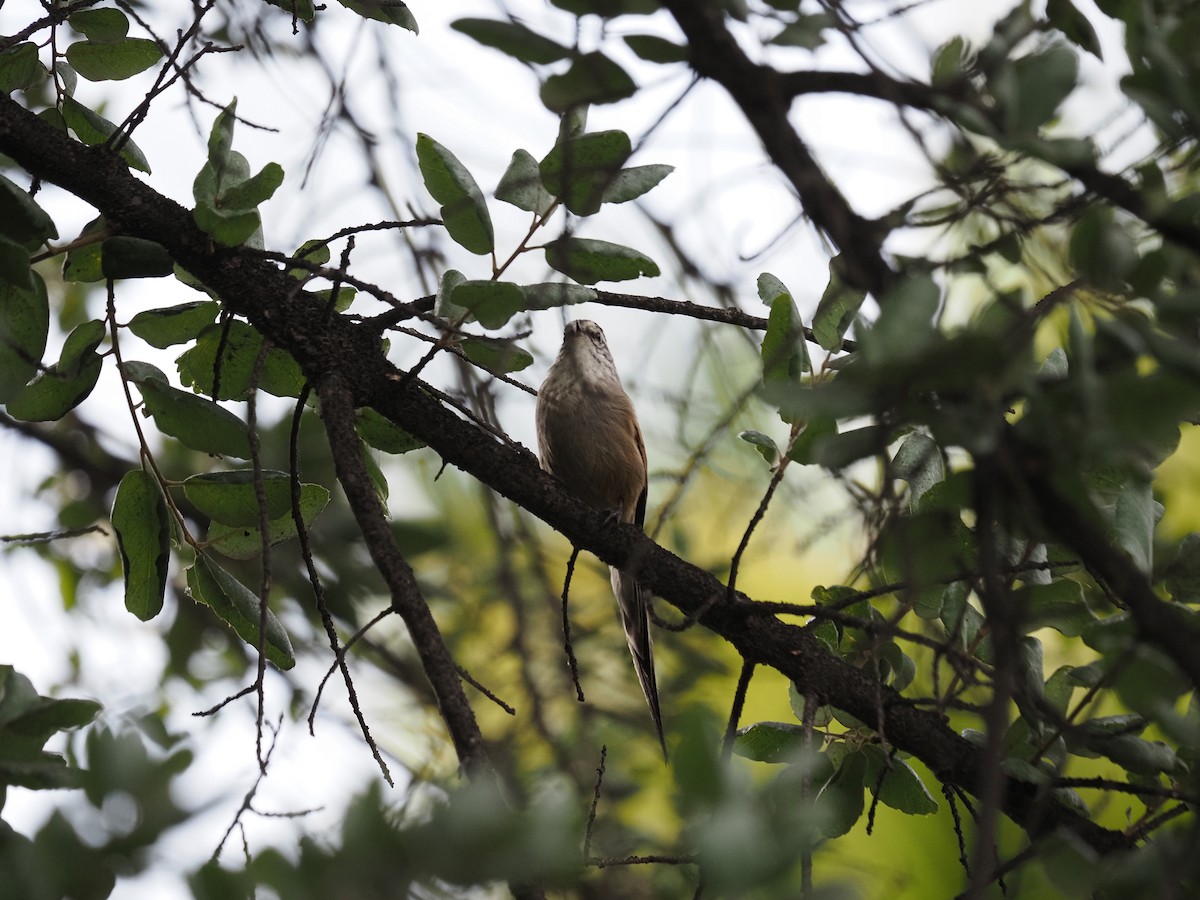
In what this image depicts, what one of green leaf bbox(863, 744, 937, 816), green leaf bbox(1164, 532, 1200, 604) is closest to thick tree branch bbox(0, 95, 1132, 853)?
green leaf bbox(863, 744, 937, 816)

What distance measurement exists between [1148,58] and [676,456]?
10.5 feet

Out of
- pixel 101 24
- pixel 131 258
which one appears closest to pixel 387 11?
pixel 101 24

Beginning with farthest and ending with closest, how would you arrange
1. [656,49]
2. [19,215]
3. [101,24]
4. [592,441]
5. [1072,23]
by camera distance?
1. [592,441]
2. [101,24]
3. [19,215]
4. [1072,23]
5. [656,49]

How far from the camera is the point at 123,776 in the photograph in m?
1.30

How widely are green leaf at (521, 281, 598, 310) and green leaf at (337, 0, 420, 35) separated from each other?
2.49 feet

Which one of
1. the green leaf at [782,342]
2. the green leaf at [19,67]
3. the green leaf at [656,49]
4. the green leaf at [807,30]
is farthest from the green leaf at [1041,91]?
the green leaf at [19,67]

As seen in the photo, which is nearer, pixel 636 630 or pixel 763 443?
pixel 763 443

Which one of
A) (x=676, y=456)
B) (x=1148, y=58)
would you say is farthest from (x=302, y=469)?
(x=1148, y=58)

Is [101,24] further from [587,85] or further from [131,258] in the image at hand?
[587,85]

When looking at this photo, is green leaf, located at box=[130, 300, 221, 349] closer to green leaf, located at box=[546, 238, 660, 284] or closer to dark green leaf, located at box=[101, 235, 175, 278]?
dark green leaf, located at box=[101, 235, 175, 278]

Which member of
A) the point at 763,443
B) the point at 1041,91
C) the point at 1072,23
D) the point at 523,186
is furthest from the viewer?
the point at 763,443

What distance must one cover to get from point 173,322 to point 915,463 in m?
1.63

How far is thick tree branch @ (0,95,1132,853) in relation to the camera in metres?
2.25

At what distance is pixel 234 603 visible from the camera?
2197 mm
